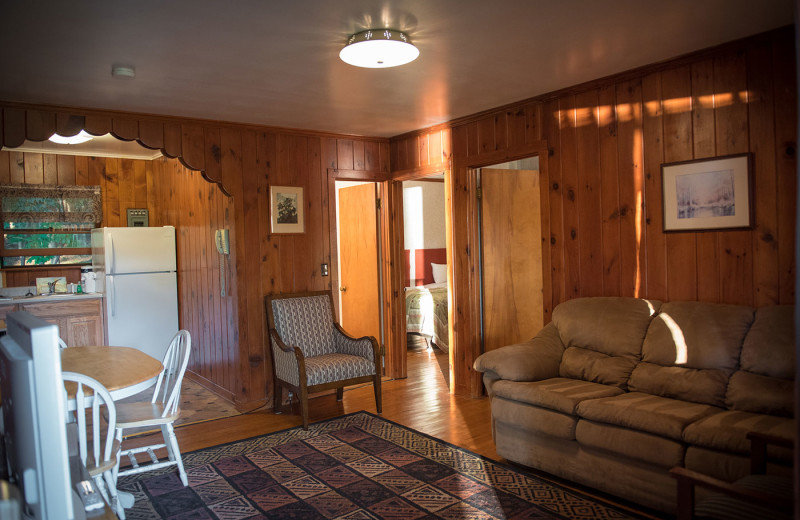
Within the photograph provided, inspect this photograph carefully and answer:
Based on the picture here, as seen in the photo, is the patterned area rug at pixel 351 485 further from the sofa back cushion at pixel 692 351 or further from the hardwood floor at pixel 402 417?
the sofa back cushion at pixel 692 351

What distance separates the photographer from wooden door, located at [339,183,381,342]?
19.3 ft

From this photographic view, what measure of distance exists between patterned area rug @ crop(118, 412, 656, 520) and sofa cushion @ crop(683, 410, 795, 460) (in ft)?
Result: 1.85

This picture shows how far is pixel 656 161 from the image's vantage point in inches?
139

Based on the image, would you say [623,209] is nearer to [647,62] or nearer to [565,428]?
[647,62]

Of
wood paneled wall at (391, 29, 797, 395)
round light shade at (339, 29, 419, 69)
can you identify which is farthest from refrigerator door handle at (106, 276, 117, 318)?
round light shade at (339, 29, 419, 69)

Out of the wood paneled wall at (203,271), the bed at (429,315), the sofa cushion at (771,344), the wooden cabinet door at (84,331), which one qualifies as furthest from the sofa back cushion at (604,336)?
the wooden cabinet door at (84,331)

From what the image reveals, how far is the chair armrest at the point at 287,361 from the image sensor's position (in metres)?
4.29

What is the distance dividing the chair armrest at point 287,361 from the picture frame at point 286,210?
0.95m

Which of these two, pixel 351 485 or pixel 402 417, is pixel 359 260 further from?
pixel 351 485

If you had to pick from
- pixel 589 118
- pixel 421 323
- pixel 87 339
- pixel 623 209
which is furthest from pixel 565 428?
pixel 87 339

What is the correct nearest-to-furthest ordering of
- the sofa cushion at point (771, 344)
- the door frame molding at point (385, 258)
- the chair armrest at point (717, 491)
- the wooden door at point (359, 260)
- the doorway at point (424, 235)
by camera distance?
the chair armrest at point (717, 491) → the sofa cushion at point (771, 344) → the door frame molding at point (385, 258) → the wooden door at point (359, 260) → the doorway at point (424, 235)

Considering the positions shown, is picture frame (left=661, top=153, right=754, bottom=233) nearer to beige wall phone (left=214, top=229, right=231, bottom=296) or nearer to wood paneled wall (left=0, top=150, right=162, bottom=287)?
beige wall phone (left=214, top=229, right=231, bottom=296)

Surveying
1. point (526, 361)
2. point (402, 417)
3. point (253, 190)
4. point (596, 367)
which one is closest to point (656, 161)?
point (596, 367)

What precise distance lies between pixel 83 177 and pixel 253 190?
9.58 ft
